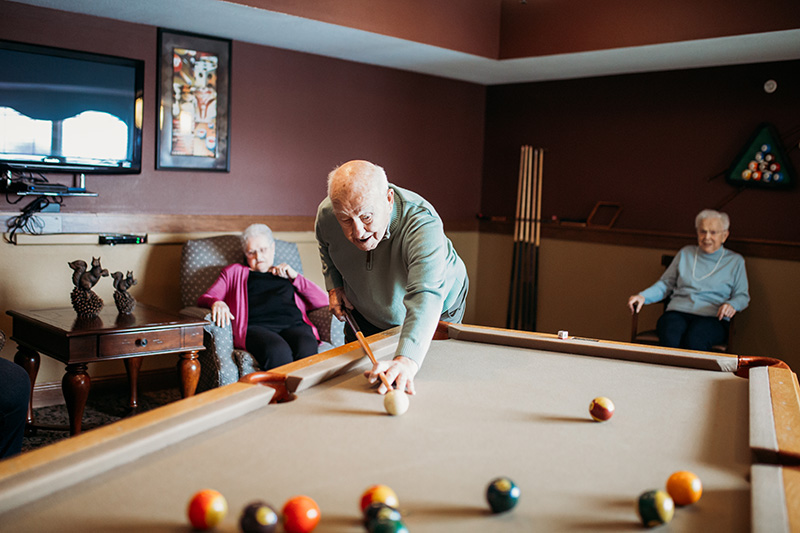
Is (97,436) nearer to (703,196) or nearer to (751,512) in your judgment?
(751,512)

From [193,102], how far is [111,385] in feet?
5.65

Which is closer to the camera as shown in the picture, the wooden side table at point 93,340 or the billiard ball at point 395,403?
the billiard ball at point 395,403

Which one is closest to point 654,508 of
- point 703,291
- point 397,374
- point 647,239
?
point 397,374

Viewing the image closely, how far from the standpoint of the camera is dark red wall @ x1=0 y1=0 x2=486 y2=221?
3.84 m

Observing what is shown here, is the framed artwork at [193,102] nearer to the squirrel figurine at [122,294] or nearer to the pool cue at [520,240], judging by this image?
the squirrel figurine at [122,294]

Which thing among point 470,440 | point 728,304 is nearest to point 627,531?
point 470,440

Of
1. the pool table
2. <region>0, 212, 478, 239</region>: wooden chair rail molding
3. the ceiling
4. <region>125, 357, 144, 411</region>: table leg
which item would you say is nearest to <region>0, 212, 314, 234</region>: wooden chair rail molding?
<region>0, 212, 478, 239</region>: wooden chair rail molding

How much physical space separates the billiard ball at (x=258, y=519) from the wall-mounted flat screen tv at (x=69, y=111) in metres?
3.17

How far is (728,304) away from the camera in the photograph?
156 inches

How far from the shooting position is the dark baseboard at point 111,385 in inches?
146

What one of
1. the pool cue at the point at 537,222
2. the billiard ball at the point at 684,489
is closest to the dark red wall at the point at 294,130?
the pool cue at the point at 537,222

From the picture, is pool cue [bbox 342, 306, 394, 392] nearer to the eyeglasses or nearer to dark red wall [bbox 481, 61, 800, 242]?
the eyeglasses

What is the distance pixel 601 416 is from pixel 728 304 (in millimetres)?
2791

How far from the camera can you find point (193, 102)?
4.12 m
